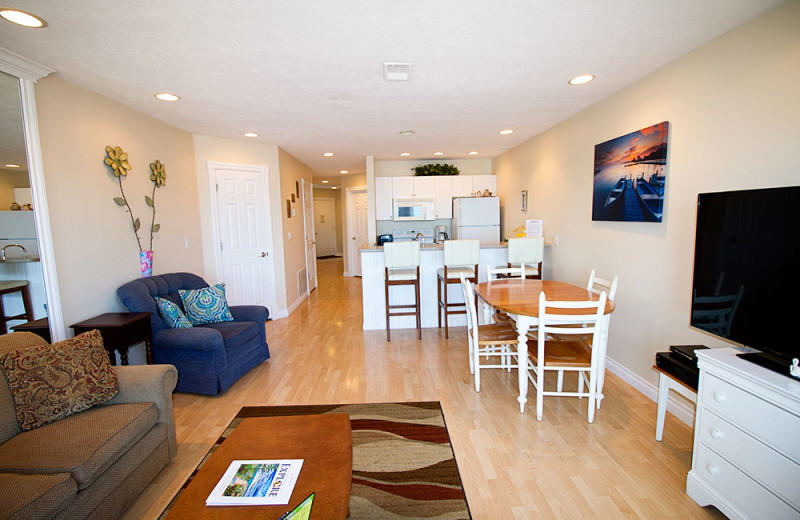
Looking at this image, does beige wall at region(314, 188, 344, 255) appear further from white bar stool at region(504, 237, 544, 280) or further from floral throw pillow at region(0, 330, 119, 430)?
floral throw pillow at region(0, 330, 119, 430)

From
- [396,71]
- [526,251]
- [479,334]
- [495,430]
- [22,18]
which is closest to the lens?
[22,18]

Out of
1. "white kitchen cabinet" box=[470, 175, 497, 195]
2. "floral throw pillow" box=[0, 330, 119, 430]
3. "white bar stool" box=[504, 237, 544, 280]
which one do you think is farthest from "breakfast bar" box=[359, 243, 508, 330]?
"floral throw pillow" box=[0, 330, 119, 430]

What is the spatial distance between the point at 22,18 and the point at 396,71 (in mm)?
2033

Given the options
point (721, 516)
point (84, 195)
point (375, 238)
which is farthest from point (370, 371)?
point (375, 238)

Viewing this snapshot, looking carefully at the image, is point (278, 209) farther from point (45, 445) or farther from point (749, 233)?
point (749, 233)

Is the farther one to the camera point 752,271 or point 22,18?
point 22,18

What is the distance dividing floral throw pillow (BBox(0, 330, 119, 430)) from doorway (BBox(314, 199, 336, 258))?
1024 centimetres

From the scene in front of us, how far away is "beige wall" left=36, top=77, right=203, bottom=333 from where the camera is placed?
254 centimetres

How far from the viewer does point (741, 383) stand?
1.52 meters

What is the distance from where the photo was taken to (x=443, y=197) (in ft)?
20.9

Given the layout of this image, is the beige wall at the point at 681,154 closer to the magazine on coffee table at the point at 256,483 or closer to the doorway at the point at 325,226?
the magazine on coffee table at the point at 256,483

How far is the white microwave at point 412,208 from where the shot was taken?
247 inches

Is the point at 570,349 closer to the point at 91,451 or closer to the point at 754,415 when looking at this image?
the point at 754,415

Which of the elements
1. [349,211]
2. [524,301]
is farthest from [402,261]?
[349,211]
